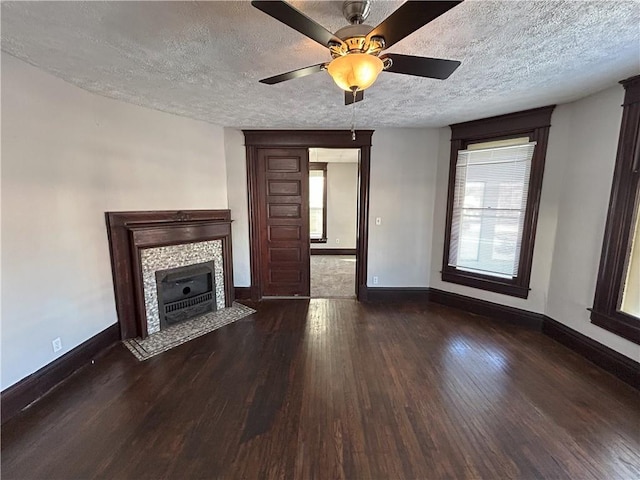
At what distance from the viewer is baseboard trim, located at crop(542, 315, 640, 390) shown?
7.74 ft

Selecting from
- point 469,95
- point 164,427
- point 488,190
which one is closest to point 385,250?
point 488,190

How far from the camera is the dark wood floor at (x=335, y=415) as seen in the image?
1652 mm

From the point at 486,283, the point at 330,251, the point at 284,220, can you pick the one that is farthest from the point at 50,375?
the point at 330,251

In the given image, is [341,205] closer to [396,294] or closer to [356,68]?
[396,294]

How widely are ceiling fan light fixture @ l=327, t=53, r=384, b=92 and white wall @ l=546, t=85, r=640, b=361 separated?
8.43 ft

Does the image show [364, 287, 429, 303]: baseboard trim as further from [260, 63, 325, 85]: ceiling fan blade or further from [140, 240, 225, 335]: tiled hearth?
[260, 63, 325, 85]: ceiling fan blade

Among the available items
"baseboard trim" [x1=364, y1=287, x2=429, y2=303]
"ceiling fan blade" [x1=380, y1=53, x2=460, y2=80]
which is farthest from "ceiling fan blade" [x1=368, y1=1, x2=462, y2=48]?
"baseboard trim" [x1=364, y1=287, x2=429, y2=303]

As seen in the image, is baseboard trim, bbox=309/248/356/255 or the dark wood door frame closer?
the dark wood door frame

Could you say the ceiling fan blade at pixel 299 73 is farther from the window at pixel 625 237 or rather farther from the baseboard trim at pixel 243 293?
the baseboard trim at pixel 243 293

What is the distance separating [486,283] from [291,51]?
3.43 metres

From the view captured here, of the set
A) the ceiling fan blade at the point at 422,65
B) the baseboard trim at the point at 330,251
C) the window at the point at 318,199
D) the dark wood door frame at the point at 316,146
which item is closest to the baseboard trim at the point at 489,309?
the dark wood door frame at the point at 316,146

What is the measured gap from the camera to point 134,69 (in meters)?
2.11

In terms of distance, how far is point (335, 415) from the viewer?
2.02 m

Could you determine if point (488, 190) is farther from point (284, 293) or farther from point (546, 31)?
point (284, 293)
